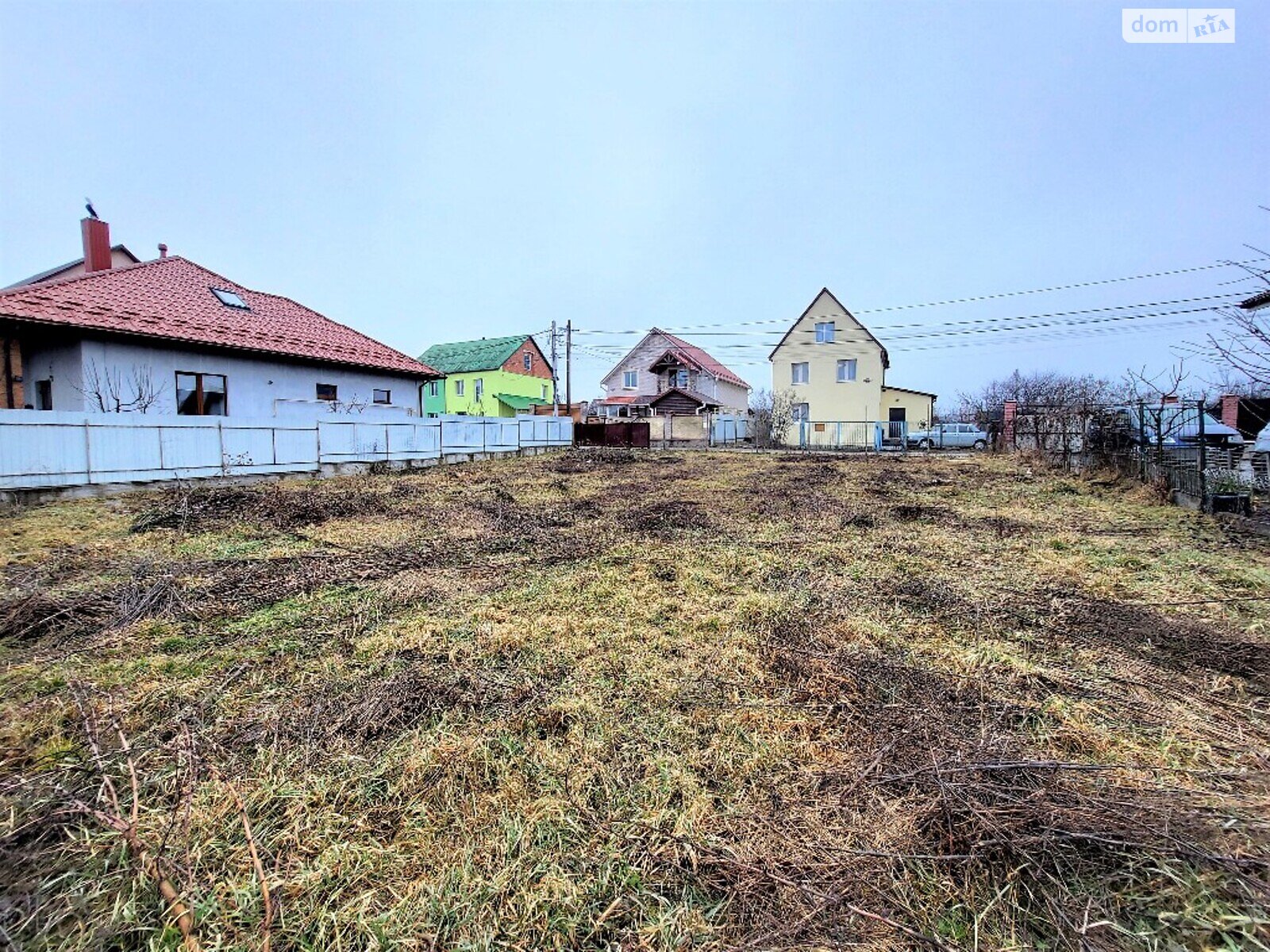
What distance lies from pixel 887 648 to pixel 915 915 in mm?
1906

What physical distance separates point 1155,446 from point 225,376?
20019 mm

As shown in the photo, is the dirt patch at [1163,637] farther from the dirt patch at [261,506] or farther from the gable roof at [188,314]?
the gable roof at [188,314]

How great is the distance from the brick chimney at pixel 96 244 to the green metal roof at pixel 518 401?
2067 centimetres

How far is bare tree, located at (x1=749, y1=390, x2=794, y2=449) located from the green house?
16.1 meters

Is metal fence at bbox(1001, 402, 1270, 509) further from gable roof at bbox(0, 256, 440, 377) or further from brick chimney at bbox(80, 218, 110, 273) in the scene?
brick chimney at bbox(80, 218, 110, 273)

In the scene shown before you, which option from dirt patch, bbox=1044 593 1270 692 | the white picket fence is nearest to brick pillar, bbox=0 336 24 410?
the white picket fence

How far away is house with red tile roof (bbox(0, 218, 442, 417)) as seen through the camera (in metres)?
10.6

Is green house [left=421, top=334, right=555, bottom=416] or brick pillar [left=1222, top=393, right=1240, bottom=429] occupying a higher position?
green house [left=421, top=334, right=555, bottom=416]

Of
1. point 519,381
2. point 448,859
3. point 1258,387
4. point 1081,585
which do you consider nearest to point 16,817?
point 448,859

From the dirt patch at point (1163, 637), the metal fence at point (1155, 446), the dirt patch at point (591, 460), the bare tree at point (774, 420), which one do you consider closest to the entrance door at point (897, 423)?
the bare tree at point (774, 420)

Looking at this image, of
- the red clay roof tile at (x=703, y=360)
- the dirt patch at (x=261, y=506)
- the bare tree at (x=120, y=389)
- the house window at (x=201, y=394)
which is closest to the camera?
the dirt patch at (x=261, y=506)

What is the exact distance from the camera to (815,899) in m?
1.52

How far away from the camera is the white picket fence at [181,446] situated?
8250 mm

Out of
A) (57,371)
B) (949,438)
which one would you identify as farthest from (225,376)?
(949,438)
